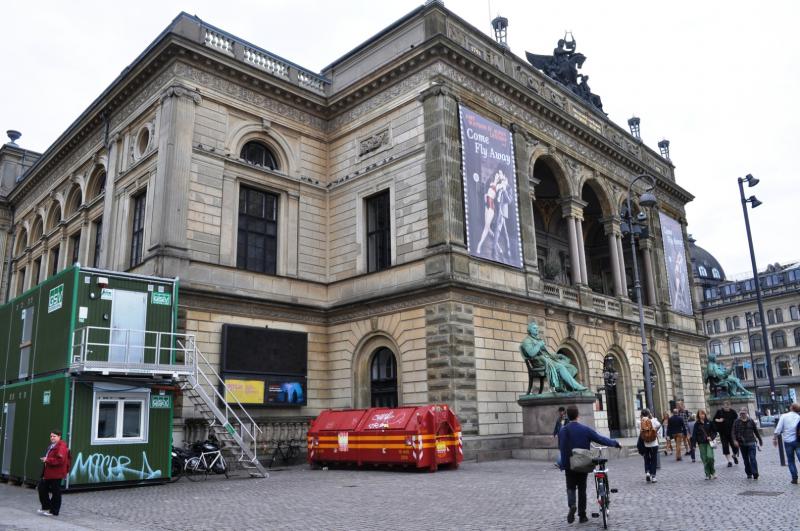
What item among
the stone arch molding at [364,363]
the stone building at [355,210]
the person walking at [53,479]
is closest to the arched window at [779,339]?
the stone building at [355,210]

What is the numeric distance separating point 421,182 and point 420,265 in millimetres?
3257

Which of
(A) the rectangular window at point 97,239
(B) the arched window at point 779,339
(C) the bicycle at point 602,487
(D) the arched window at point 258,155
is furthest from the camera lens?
(B) the arched window at point 779,339

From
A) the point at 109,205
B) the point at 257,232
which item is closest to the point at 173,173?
the point at 257,232

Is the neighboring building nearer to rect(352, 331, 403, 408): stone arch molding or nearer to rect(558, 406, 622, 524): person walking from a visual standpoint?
rect(352, 331, 403, 408): stone arch molding

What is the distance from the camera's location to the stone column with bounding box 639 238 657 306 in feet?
125

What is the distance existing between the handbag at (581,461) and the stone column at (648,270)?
1181 inches

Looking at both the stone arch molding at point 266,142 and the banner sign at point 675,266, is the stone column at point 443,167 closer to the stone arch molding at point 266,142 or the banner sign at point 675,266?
the stone arch molding at point 266,142

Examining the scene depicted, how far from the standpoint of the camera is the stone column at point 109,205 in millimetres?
27984

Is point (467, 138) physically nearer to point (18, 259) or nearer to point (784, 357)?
point (18, 259)

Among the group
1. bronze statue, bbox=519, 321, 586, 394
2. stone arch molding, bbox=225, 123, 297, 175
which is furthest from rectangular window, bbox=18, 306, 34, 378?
bronze statue, bbox=519, 321, 586, 394

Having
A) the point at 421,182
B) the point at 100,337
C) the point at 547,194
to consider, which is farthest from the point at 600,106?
the point at 100,337

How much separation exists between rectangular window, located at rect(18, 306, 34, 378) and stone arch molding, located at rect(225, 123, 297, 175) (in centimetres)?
957

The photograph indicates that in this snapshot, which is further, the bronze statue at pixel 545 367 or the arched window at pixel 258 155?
the arched window at pixel 258 155

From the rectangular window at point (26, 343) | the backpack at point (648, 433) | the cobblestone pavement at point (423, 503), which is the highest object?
the rectangular window at point (26, 343)
